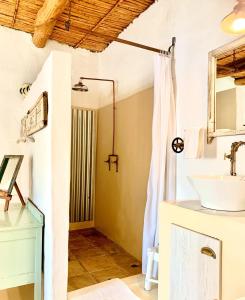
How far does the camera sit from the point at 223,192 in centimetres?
136

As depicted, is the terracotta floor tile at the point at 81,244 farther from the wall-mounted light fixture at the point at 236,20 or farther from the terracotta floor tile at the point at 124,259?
the wall-mounted light fixture at the point at 236,20

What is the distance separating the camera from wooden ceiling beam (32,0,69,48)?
2440mm

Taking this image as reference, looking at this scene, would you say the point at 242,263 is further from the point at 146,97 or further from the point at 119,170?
the point at 119,170

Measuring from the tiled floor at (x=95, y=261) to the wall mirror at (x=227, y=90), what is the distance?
5.57 ft

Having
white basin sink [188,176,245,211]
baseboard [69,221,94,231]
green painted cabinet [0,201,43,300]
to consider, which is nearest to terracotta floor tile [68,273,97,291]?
green painted cabinet [0,201,43,300]

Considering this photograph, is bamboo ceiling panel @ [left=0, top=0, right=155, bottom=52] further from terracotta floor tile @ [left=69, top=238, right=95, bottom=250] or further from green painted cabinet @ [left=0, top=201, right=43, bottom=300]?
terracotta floor tile @ [left=69, top=238, right=95, bottom=250]

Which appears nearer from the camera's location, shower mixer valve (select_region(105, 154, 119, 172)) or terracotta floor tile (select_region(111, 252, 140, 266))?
terracotta floor tile (select_region(111, 252, 140, 266))

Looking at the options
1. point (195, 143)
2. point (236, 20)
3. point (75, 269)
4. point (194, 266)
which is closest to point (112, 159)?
A: point (75, 269)

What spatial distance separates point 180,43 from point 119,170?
1769 millimetres

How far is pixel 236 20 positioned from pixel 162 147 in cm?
113

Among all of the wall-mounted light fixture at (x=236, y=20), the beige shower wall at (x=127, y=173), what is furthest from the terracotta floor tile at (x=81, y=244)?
the wall-mounted light fixture at (x=236, y=20)

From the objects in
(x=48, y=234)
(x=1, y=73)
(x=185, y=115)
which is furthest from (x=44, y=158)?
(x=1, y=73)

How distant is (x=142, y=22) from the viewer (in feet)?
9.83

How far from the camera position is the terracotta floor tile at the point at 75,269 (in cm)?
263
